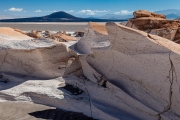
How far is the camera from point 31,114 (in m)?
3.29

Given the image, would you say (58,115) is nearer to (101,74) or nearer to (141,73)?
(101,74)

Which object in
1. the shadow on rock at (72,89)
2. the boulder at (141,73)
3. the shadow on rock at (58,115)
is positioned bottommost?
the shadow on rock at (58,115)

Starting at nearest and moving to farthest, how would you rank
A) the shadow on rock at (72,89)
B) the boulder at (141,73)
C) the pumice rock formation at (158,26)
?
the boulder at (141,73) → the shadow on rock at (72,89) → the pumice rock formation at (158,26)

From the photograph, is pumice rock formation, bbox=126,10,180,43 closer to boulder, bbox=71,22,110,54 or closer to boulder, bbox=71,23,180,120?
boulder, bbox=71,22,110,54

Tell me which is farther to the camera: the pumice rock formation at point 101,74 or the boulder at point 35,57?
the boulder at point 35,57

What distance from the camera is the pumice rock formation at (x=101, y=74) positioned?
3.05 m

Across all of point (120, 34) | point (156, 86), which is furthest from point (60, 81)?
point (156, 86)

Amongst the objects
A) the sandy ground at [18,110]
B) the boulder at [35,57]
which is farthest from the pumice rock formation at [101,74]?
the sandy ground at [18,110]

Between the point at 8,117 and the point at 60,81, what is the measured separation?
1.05m

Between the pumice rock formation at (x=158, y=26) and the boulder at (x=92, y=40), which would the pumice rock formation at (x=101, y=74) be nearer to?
the boulder at (x=92, y=40)

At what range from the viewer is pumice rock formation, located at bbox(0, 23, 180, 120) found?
3051 mm

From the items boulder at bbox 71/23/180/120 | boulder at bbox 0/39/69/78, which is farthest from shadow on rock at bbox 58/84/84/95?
boulder at bbox 0/39/69/78

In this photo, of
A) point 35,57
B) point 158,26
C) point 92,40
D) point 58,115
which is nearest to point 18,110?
point 58,115

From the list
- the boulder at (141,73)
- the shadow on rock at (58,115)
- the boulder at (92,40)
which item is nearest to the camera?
the boulder at (141,73)
